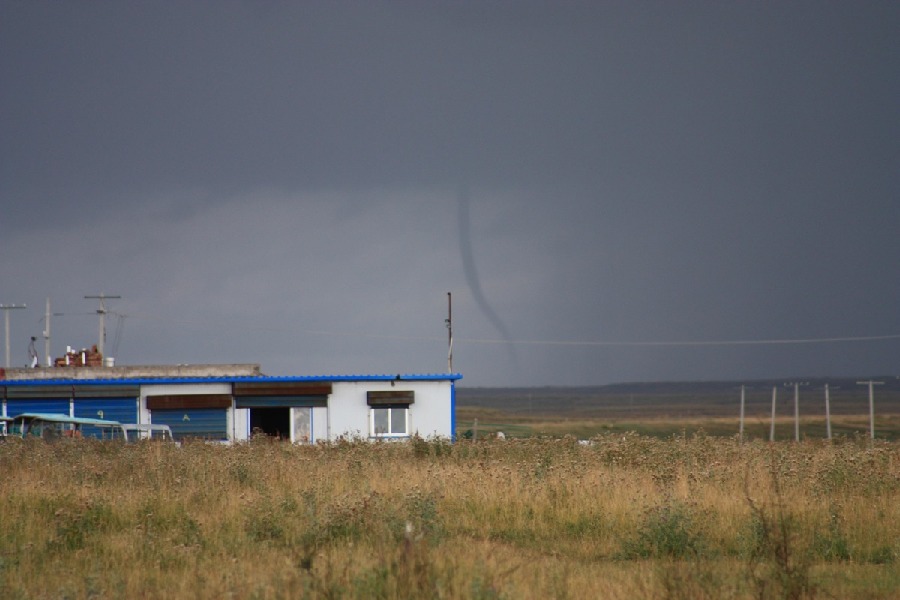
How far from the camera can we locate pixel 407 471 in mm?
17250

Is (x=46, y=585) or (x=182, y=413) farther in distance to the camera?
(x=182, y=413)

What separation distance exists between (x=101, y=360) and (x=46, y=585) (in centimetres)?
4425

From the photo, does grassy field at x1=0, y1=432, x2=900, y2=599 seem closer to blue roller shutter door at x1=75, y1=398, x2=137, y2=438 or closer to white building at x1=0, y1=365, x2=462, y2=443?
white building at x1=0, y1=365, x2=462, y2=443

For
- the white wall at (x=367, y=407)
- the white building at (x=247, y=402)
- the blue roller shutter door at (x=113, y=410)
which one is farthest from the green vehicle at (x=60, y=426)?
the white wall at (x=367, y=407)

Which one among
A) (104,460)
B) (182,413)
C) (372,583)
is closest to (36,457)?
(104,460)

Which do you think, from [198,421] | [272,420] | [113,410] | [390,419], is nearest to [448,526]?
[390,419]

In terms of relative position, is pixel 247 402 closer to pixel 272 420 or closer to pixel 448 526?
pixel 272 420

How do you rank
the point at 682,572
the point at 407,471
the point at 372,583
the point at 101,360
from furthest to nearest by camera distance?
the point at 101,360
the point at 407,471
the point at 682,572
the point at 372,583

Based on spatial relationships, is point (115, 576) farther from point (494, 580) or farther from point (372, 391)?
point (372, 391)

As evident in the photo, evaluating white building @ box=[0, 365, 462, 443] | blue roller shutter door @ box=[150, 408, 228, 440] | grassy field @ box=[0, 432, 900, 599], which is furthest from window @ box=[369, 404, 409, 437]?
grassy field @ box=[0, 432, 900, 599]

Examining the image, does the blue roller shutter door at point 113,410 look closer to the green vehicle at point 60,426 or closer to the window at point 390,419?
the green vehicle at point 60,426

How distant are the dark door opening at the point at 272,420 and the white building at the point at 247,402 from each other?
1.40 metres

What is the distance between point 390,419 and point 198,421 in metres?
7.64

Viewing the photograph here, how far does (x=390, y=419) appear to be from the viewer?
3897 centimetres
